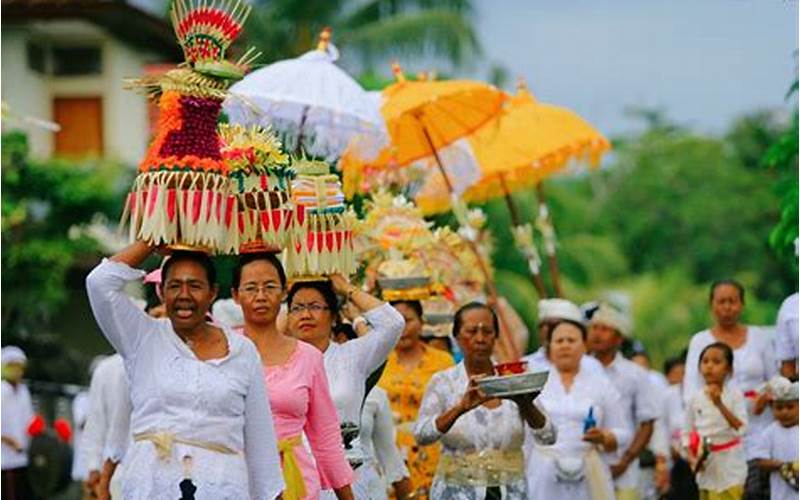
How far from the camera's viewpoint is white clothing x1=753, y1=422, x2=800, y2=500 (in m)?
15.1

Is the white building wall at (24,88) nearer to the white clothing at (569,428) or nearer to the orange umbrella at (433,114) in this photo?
the orange umbrella at (433,114)

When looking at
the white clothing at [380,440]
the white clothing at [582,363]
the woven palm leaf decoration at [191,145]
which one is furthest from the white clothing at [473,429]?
the woven palm leaf decoration at [191,145]

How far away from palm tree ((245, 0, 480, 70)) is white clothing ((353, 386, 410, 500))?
26.9 m

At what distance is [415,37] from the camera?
39.9 metres

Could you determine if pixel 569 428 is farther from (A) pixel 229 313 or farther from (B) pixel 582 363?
(A) pixel 229 313

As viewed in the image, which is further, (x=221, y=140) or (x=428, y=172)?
(x=428, y=172)

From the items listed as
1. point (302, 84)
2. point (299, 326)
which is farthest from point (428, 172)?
point (299, 326)

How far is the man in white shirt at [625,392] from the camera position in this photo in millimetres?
15875

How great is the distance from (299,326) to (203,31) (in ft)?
6.82

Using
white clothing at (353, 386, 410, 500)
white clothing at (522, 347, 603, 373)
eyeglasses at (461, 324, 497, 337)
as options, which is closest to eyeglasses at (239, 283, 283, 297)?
white clothing at (353, 386, 410, 500)

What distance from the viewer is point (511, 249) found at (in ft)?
137

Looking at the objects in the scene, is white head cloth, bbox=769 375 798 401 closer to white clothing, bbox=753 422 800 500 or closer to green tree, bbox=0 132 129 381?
white clothing, bbox=753 422 800 500

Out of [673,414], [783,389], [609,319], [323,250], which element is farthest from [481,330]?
[673,414]

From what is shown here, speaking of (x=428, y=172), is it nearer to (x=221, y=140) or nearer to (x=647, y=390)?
(x=647, y=390)
